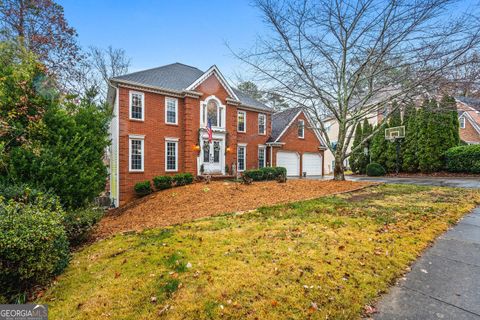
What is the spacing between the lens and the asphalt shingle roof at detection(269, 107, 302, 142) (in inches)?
782

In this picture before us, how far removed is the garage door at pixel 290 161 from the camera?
19.6 meters

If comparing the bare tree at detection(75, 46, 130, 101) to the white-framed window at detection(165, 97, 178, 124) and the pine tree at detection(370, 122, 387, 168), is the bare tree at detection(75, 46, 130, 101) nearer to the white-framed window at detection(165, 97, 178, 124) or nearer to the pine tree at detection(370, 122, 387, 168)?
the white-framed window at detection(165, 97, 178, 124)

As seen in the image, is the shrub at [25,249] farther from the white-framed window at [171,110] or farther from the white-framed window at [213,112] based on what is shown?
the white-framed window at [213,112]

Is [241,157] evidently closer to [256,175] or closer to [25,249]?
[256,175]

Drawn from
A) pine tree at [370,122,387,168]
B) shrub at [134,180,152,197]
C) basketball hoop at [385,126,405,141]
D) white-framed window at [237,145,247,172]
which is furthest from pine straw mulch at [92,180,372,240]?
pine tree at [370,122,387,168]

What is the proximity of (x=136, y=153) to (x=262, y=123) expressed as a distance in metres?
10.3

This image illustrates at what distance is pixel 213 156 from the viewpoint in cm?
1564

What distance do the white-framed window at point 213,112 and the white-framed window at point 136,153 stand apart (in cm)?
418

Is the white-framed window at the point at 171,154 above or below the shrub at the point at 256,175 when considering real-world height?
above

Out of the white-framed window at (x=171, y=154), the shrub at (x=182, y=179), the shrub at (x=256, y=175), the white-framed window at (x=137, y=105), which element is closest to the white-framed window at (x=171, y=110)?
the white-framed window at (x=171, y=154)

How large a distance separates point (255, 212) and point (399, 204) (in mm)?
4341

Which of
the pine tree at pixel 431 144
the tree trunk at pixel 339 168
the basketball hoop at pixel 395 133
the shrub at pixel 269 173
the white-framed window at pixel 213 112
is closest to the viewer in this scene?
the tree trunk at pixel 339 168

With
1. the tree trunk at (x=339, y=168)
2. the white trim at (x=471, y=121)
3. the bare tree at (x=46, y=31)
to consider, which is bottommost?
the tree trunk at (x=339, y=168)

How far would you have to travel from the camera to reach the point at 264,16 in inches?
398
